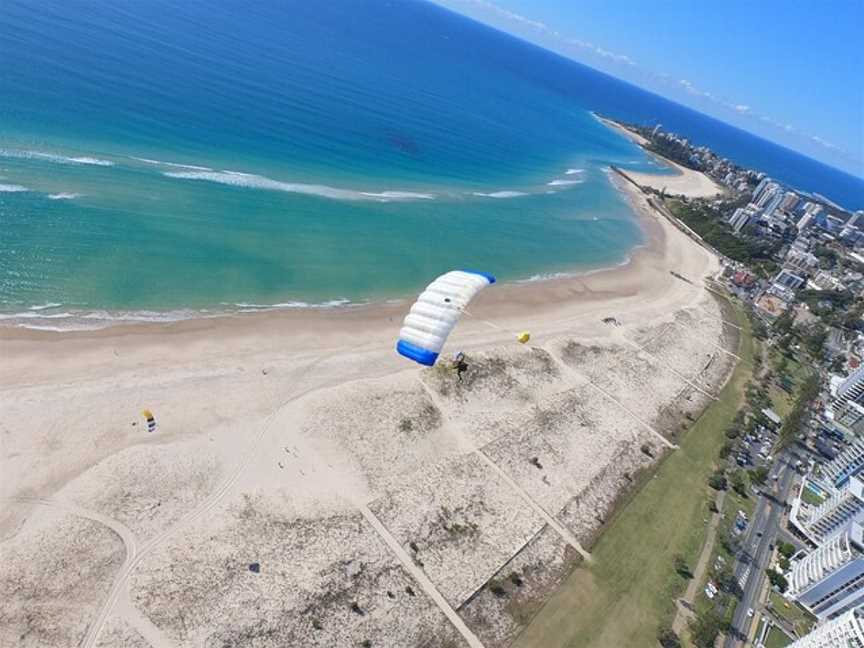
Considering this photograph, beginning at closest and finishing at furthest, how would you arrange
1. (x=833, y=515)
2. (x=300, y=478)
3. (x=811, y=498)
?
1. (x=300, y=478)
2. (x=833, y=515)
3. (x=811, y=498)

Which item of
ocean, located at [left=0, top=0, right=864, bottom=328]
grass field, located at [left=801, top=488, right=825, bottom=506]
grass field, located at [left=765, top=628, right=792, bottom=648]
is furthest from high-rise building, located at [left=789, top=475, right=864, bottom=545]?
ocean, located at [left=0, top=0, right=864, bottom=328]

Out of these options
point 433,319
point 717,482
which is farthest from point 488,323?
point 717,482

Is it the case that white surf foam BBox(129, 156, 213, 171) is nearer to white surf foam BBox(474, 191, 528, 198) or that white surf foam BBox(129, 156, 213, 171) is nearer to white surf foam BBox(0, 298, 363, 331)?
white surf foam BBox(0, 298, 363, 331)

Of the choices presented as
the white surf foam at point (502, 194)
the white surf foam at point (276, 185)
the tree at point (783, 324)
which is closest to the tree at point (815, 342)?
the tree at point (783, 324)

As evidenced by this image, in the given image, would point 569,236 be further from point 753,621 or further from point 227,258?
point 753,621

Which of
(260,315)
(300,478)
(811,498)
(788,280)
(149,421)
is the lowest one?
(149,421)

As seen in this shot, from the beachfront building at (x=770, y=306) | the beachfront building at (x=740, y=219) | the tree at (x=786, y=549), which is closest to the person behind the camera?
the tree at (x=786, y=549)

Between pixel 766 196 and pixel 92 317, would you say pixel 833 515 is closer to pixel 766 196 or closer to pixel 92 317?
pixel 92 317

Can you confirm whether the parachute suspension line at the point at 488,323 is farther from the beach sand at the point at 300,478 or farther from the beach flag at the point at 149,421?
the beach flag at the point at 149,421
